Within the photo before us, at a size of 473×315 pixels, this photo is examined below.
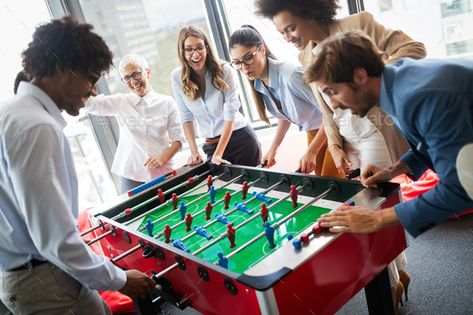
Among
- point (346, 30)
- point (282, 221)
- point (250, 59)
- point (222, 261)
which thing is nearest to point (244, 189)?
point (282, 221)

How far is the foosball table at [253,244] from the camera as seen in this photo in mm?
1255

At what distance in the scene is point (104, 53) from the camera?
1.34m

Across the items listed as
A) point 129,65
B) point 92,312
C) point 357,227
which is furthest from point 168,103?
point 357,227

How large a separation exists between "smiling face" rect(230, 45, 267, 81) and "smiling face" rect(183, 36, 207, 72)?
37 centimetres

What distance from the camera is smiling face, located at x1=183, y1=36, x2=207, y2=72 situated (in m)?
2.58

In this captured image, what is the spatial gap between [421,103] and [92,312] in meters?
1.37

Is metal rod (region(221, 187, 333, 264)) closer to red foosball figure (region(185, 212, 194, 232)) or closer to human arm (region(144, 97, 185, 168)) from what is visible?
red foosball figure (region(185, 212, 194, 232))

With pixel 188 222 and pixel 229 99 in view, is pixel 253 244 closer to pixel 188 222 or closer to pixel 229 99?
pixel 188 222

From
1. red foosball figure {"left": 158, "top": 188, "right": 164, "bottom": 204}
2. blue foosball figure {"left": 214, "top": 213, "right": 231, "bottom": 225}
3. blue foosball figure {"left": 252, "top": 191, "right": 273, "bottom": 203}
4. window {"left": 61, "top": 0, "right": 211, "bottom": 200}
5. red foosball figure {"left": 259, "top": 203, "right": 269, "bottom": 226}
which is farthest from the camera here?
window {"left": 61, "top": 0, "right": 211, "bottom": 200}

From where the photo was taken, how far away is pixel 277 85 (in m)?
2.35

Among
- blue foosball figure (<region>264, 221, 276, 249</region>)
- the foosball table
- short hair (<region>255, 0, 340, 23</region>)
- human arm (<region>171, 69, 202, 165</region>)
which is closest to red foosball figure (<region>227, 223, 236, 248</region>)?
the foosball table

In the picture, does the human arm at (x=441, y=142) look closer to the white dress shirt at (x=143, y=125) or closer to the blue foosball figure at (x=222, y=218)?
the blue foosball figure at (x=222, y=218)

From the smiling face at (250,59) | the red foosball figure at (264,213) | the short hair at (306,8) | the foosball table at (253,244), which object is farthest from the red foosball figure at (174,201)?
the short hair at (306,8)

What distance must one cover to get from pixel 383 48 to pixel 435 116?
0.78 m
